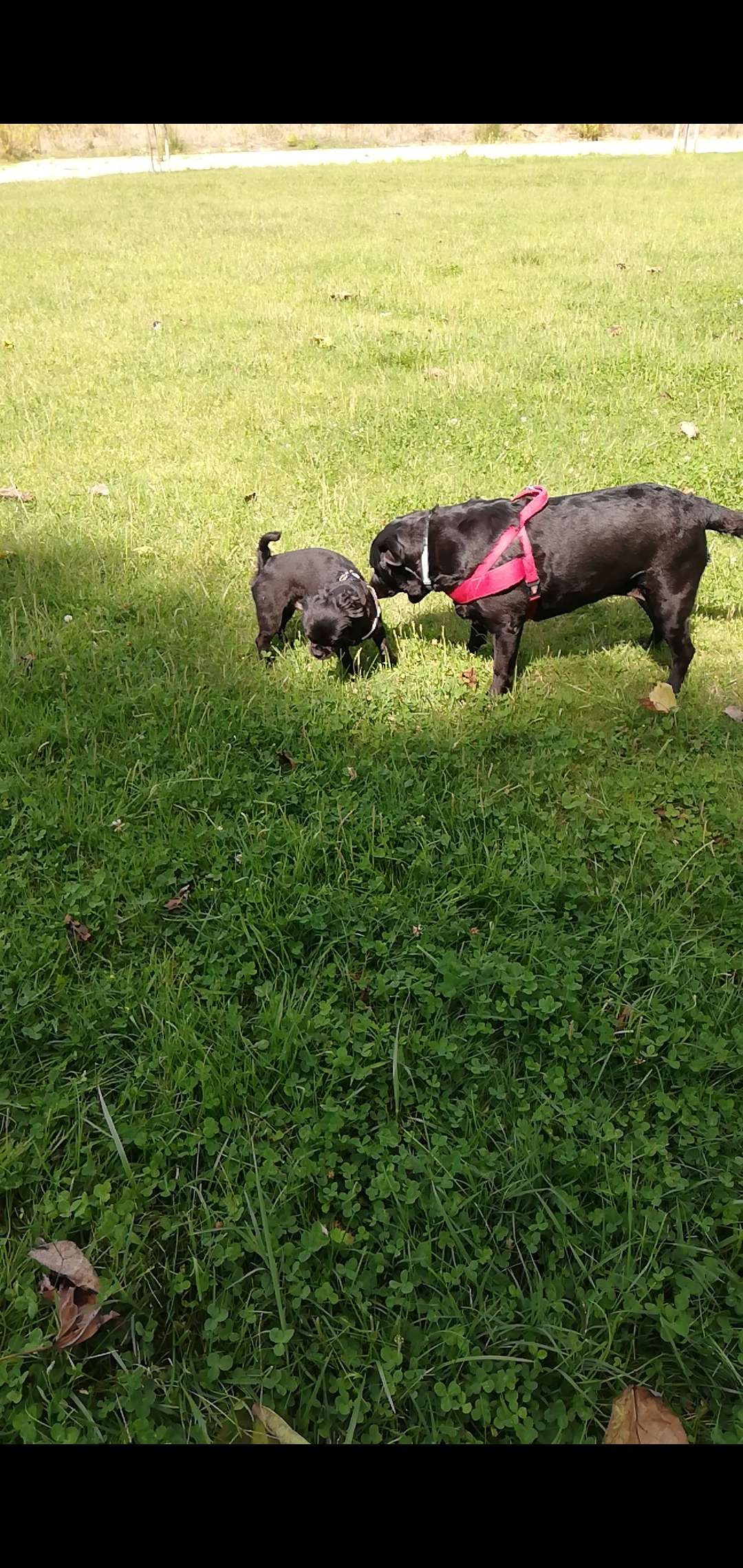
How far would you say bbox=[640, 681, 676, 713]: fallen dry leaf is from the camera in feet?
13.2

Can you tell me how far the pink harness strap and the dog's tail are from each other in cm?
70

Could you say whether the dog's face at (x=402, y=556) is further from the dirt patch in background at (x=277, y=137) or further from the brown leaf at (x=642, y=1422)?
the dirt patch in background at (x=277, y=137)

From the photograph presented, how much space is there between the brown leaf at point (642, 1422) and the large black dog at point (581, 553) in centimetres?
280

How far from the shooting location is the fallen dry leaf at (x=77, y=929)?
3.00 m

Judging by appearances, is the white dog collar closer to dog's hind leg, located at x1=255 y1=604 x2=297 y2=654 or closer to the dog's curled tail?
dog's hind leg, located at x1=255 y1=604 x2=297 y2=654

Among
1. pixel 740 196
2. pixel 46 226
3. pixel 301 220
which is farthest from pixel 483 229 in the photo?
pixel 46 226

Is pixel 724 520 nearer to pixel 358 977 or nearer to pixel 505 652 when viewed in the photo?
pixel 505 652

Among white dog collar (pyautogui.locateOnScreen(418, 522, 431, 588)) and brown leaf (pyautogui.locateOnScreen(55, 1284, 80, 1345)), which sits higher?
white dog collar (pyautogui.locateOnScreen(418, 522, 431, 588))

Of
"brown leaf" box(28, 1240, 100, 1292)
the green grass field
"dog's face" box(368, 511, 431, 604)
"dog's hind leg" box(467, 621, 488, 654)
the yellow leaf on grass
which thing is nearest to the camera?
the green grass field

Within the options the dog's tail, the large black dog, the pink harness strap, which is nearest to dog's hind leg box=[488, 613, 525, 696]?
the large black dog
